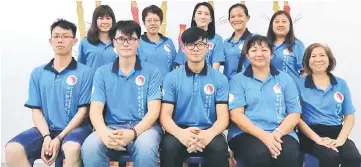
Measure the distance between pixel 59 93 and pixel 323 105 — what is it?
1.58 m

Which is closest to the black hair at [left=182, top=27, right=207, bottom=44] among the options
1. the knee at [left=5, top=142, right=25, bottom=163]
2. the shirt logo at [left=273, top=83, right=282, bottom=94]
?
the shirt logo at [left=273, top=83, right=282, bottom=94]

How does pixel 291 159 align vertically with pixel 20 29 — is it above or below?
below

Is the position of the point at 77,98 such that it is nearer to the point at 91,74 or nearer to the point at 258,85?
the point at 91,74

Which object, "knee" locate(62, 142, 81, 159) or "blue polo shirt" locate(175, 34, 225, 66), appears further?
Result: "blue polo shirt" locate(175, 34, 225, 66)

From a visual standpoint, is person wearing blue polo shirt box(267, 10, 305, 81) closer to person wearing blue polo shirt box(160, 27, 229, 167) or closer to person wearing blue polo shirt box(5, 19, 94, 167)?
person wearing blue polo shirt box(160, 27, 229, 167)

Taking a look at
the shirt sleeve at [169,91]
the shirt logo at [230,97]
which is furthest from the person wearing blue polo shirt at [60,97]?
the shirt logo at [230,97]

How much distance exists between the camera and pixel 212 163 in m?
2.17

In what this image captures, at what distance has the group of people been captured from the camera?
2223mm

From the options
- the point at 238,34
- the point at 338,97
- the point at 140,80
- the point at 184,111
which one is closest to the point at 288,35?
the point at 238,34

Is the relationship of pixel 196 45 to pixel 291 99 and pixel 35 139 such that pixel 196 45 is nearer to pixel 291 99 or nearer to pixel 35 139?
pixel 291 99

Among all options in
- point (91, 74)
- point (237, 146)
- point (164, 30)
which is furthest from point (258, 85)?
point (164, 30)

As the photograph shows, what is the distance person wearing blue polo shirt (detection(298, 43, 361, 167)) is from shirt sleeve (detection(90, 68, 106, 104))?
117 centimetres

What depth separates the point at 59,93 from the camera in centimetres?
250

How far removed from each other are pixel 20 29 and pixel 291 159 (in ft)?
8.05
